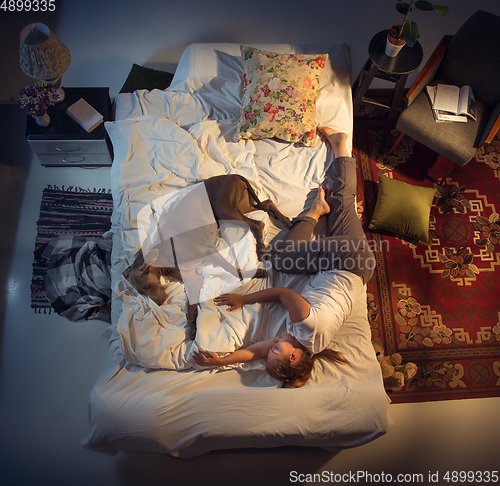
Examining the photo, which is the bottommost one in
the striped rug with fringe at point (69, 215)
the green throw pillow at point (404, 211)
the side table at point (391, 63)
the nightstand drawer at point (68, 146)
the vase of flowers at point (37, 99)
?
the striped rug with fringe at point (69, 215)

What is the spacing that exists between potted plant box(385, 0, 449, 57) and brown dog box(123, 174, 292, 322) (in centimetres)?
130

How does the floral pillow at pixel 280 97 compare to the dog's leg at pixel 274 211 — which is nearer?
the dog's leg at pixel 274 211

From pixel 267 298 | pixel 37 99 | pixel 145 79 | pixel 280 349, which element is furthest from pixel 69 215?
pixel 280 349

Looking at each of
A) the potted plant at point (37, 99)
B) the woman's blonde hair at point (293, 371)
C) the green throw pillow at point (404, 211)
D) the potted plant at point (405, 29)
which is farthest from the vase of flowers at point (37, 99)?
the green throw pillow at point (404, 211)

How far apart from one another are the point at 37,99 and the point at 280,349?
2.15 meters

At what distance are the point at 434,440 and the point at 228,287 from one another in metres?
1.60

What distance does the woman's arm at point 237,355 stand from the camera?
Result: 1.88m

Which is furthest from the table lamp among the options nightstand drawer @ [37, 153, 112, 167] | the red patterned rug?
the red patterned rug

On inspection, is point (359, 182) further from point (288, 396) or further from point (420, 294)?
point (288, 396)

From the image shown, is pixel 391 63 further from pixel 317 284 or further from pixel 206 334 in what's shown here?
pixel 206 334

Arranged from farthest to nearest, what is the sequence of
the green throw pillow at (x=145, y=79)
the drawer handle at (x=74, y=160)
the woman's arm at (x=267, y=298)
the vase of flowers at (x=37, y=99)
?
the green throw pillow at (x=145, y=79) → the drawer handle at (x=74, y=160) → the vase of flowers at (x=37, y=99) → the woman's arm at (x=267, y=298)

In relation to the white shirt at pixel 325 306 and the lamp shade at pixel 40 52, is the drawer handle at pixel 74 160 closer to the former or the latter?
the lamp shade at pixel 40 52

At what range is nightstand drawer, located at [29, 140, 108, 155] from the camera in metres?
2.57

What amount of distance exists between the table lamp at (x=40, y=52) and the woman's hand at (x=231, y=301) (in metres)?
1.79
